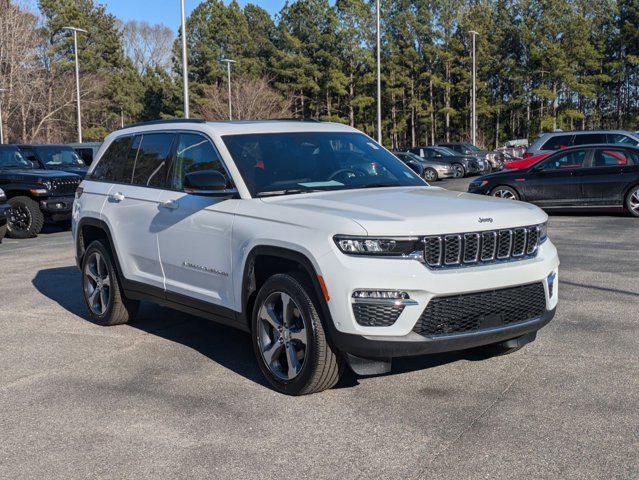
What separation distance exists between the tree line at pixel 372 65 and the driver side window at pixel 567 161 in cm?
4508

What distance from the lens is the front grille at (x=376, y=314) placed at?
4664 mm

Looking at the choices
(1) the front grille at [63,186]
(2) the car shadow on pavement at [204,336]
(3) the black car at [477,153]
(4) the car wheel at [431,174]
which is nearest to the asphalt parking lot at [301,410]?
(2) the car shadow on pavement at [204,336]

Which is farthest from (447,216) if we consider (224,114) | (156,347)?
(224,114)

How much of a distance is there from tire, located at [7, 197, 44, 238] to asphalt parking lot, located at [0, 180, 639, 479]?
30.1ft

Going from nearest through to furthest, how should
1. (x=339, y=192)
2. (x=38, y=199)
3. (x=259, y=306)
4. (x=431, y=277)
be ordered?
(x=431, y=277) → (x=259, y=306) → (x=339, y=192) → (x=38, y=199)

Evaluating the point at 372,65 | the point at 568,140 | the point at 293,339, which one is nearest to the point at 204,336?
the point at 293,339

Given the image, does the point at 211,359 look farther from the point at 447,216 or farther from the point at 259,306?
the point at 447,216

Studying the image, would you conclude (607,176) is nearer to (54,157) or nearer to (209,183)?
(54,157)

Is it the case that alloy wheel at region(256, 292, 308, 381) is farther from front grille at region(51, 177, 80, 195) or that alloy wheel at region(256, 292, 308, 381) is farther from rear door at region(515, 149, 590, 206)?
rear door at region(515, 149, 590, 206)

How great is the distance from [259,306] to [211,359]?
1.07 m

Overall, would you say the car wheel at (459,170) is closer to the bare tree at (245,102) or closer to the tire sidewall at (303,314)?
the bare tree at (245,102)

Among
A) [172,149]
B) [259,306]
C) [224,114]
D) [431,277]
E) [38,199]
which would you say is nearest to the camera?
[431,277]

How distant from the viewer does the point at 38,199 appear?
16203 millimetres

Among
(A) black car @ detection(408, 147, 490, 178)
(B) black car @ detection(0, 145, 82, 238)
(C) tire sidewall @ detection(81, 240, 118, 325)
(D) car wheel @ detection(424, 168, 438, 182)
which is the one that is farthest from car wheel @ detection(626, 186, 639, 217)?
(A) black car @ detection(408, 147, 490, 178)
